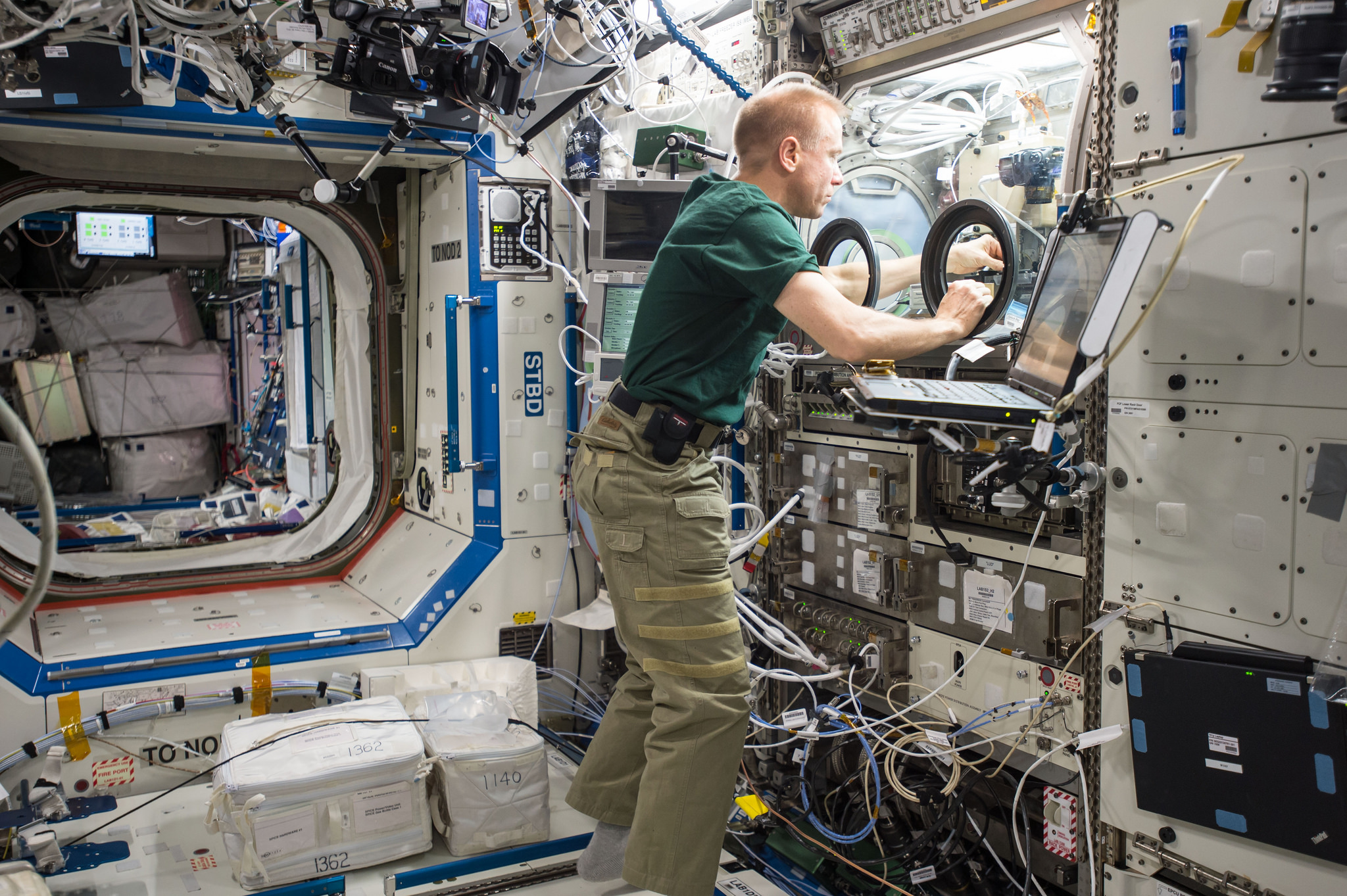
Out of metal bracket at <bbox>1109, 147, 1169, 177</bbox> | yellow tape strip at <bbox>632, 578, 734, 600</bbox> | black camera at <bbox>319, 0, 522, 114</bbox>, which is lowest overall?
yellow tape strip at <bbox>632, 578, 734, 600</bbox>

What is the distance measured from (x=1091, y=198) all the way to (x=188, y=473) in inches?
353

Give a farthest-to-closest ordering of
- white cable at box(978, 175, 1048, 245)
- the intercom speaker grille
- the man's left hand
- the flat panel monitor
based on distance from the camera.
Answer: the intercom speaker grille < the flat panel monitor < white cable at box(978, 175, 1048, 245) < the man's left hand

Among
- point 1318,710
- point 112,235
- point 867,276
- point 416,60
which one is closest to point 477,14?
point 416,60

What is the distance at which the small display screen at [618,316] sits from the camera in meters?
4.16

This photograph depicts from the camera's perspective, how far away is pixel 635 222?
162 inches

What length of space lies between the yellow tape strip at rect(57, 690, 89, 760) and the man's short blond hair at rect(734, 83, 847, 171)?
10.2 ft

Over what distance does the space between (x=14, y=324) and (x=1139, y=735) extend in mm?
9135

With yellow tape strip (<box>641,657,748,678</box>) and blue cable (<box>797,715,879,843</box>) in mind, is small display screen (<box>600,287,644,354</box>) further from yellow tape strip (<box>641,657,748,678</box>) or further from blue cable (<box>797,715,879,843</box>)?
yellow tape strip (<box>641,657,748,678</box>)

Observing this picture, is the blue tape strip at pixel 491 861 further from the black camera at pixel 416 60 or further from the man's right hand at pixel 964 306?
the black camera at pixel 416 60

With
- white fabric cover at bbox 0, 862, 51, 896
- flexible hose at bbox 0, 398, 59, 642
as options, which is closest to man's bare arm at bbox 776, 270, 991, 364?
flexible hose at bbox 0, 398, 59, 642

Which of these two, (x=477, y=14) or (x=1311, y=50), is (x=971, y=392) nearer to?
(x=1311, y=50)

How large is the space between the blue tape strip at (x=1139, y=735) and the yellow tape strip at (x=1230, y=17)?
162cm

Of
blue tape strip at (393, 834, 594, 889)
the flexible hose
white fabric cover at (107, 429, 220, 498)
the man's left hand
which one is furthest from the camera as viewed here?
white fabric cover at (107, 429, 220, 498)

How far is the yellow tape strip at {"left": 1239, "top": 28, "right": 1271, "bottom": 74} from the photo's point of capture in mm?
2059
